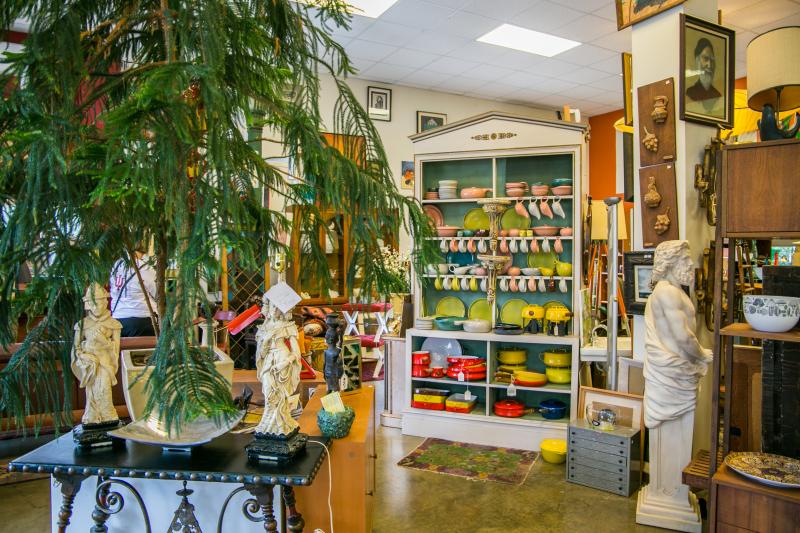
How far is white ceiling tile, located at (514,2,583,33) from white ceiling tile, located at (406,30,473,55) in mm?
730

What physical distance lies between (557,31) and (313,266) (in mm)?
5435

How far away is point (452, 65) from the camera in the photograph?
729 cm

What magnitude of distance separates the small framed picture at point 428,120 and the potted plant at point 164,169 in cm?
643

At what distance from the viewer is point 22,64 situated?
50.5 inches

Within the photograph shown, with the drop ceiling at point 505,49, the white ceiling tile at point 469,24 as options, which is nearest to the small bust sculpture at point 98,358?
the drop ceiling at point 505,49

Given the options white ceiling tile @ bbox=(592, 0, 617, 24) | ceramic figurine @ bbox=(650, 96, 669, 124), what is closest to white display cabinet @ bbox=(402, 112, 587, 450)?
ceramic figurine @ bbox=(650, 96, 669, 124)

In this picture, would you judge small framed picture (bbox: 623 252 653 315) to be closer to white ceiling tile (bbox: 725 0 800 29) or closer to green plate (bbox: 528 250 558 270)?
green plate (bbox: 528 250 558 270)

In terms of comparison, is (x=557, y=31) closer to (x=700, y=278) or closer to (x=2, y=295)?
(x=700, y=278)

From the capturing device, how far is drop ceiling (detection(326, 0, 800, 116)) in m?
5.63

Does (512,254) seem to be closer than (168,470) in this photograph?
No

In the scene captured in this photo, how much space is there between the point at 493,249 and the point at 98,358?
3270 mm

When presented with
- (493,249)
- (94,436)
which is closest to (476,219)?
(493,249)

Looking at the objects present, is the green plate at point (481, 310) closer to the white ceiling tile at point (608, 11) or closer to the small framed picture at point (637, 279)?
the small framed picture at point (637, 279)

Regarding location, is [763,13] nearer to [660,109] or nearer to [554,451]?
[660,109]
